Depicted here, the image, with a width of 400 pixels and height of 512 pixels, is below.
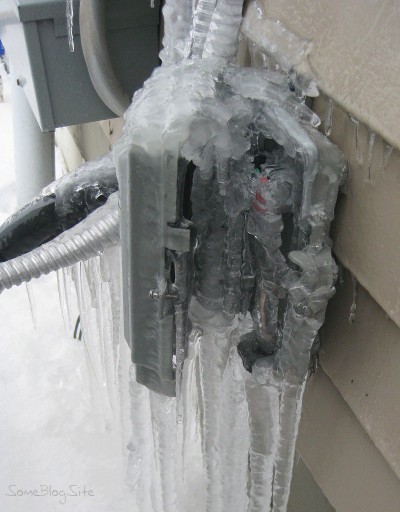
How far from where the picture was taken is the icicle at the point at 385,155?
786 mm

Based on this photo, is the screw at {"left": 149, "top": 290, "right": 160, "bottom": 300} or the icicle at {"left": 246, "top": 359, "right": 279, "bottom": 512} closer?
the screw at {"left": 149, "top": 290, "right": 160, "bottom": 300}

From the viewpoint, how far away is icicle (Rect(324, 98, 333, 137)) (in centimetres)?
90

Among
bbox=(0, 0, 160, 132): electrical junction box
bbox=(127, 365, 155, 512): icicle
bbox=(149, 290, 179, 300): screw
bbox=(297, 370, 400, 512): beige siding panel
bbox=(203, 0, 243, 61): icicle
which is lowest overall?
bbox=(127, 365, 155, 512): icicle

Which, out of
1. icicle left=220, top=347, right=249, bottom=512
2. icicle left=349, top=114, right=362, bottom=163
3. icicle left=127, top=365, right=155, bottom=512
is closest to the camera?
icicle left=349, top=114, right=362, bottom=163

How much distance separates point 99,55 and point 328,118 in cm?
84

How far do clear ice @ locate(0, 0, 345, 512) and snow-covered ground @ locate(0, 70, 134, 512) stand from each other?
Answer: 0.74 meters

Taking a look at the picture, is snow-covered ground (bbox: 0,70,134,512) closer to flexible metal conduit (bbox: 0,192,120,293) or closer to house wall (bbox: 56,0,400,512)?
flexible metal conduit (bbox: 0,192,120,293)

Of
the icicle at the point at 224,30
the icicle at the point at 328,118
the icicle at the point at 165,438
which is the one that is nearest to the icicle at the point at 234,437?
the icicle at the point at 165,438

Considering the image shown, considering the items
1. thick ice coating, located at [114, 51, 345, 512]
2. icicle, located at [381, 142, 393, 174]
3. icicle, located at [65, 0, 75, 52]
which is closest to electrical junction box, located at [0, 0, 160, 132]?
icicle, located at [65, 0, 75, 52]

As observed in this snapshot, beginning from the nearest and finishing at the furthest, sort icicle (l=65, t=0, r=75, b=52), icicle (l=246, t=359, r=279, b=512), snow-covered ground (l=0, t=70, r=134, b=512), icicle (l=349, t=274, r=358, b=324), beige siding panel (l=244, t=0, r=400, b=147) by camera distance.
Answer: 1. beige siding panel (l=244, t=0, r=400, b=147)
2. icicle (l=349, t=274, r=358, b=324)
3. icicle (l=246, t=359, r=279, b=512)
4. icicle (l=65, t=0, r=75, b=52)
5. snow-covered ground (l=0, t=70, r=134, b=512)

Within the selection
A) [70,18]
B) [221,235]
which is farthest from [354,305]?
[70,18]

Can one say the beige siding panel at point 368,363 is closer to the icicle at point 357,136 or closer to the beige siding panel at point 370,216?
Answer: the beige siding panel at point 370,216

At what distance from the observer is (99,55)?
1.54m

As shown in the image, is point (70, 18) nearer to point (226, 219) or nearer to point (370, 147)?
point (226, 219)
